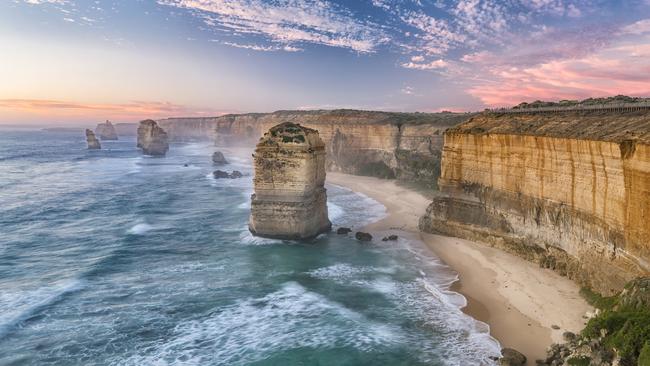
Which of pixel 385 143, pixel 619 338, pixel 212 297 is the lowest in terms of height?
pixel 212 297

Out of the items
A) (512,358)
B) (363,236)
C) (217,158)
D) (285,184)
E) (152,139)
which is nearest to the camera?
(512,358)

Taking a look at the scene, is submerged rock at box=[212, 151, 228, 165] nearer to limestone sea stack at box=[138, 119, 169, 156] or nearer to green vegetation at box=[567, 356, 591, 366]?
limestone sea stack at box=[138, 119, 169, 156]

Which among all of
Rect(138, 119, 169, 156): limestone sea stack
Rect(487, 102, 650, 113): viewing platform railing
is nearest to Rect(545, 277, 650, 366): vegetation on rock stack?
Rect(487, 102, 650, 113): viewing platform railing

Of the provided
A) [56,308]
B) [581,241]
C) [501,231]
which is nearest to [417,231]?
[501,231]

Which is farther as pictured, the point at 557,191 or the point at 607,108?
the point at 607,108

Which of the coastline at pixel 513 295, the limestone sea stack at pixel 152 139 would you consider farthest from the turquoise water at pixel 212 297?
the limestone sea stack at pixel 152 139

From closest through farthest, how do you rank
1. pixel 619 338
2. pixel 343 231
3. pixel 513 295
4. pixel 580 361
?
pixel 619 338 → pixel 580 361 → pixel 513 295 → pixel 343 231

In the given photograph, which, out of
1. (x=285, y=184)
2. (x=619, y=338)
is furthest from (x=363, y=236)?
(x=619, y=338)

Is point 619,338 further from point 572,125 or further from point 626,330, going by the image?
point 572,125
